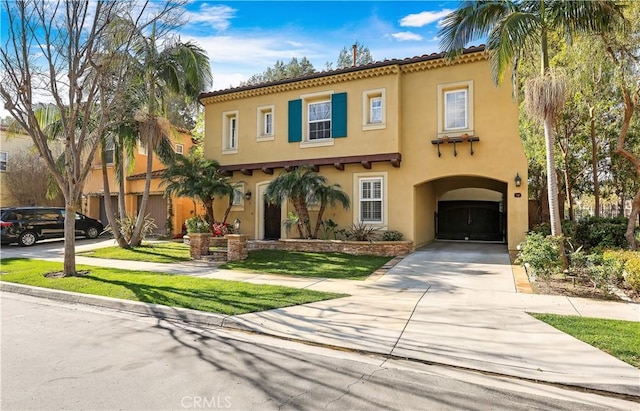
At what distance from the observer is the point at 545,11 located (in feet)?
30.2

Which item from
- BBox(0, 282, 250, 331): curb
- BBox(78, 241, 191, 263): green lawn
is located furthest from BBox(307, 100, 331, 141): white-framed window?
BBox(0, 282, 250, 331): curb

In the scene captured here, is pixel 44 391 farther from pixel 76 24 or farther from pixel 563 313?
pixel 76 24

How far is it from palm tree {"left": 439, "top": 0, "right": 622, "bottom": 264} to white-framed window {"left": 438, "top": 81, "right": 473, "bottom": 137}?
342 centimetres

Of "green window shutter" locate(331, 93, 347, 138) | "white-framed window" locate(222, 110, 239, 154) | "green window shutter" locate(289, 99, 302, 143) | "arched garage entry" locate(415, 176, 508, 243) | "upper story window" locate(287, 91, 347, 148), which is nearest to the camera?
"green window shutter" locate(331, 93, 347, 138)

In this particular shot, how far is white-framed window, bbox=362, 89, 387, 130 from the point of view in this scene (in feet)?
47.3

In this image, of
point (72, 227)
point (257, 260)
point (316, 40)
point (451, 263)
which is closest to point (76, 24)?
point (72, 227)

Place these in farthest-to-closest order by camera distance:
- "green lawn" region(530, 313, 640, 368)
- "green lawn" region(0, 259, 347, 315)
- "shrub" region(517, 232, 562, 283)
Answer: "shrub" region(517, 232, 562, 283)
"green lawn" region(0, 259, 347, 315)
"green lawn" region(530, 313, 640, 368)

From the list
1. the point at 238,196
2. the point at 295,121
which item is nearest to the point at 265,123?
the point at 295,121

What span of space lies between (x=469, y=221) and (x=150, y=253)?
49.8 ft

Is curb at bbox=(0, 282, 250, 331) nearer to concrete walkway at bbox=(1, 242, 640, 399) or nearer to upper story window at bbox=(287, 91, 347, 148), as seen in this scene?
concrete walkway at bbox=(1, 242, 640, 399)

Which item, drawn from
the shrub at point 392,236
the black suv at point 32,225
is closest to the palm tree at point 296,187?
the shrub at point 392,236

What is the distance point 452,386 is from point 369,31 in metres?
11.4

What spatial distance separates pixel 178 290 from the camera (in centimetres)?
829

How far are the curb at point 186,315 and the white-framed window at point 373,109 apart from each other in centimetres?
1019
